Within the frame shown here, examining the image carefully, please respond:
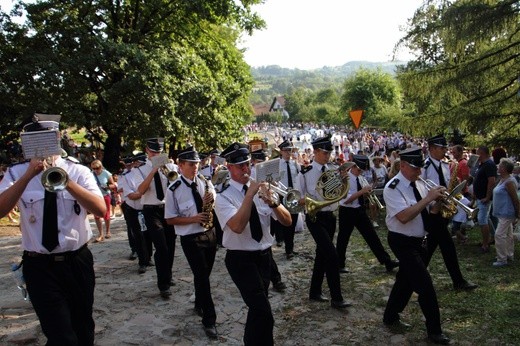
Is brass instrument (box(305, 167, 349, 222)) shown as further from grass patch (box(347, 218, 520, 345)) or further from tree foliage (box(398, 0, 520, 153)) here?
tree foliage (box(398, 0, 520, 153))

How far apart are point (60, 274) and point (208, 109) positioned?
15.8 m

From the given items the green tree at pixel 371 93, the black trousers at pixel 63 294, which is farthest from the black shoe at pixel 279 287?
the green tree at pixel 371 93

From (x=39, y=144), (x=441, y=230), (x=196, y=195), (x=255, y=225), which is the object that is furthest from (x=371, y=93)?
(x=39, y=144)

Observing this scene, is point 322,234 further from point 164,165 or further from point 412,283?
point 164,165

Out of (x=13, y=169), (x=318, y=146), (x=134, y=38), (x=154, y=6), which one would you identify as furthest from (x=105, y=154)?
(x=13, y=169)

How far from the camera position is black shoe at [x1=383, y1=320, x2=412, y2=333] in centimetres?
566

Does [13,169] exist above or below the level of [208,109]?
below

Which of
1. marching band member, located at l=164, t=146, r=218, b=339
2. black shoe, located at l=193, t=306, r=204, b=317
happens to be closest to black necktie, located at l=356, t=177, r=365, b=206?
marching band member, located at l=164, t=146, r=218, b=339

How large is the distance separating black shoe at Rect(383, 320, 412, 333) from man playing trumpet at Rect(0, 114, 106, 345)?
3.69 metres

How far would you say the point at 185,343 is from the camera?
5480mm

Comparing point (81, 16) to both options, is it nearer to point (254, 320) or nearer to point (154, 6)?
point (154, 6)

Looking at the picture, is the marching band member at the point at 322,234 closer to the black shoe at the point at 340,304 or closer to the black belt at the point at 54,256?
the black shoe at the point at 340,304

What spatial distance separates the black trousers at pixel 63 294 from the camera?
3615 mm

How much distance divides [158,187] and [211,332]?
2.95 metres
